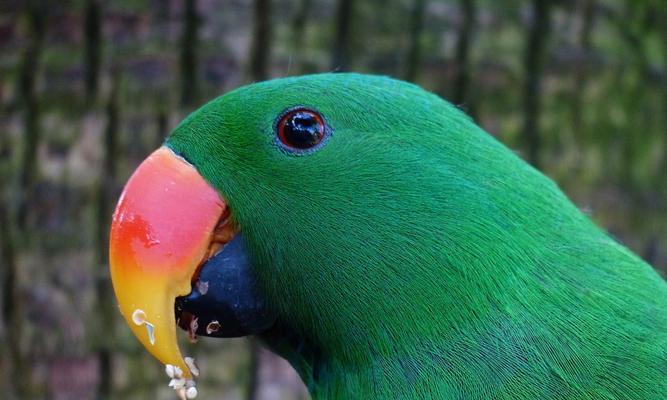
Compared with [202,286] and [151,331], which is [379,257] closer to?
[202,286]

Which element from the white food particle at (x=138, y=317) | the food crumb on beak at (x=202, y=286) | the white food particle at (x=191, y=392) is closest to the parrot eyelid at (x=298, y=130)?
the food crumb on beak at (x=202, y=286)

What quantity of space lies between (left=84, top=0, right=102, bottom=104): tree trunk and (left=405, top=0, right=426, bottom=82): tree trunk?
101 centimetres

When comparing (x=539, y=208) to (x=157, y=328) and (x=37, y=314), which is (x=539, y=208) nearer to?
(x=157, y=328)

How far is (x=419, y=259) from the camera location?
153 centimetres

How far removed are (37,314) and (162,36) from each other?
3.33 ft

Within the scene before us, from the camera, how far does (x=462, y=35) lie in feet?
8.62

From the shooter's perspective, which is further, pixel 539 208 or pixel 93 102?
pixel 93 102

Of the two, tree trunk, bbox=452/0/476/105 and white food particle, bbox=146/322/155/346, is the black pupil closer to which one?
white food particle, bbox=146/322/155/346

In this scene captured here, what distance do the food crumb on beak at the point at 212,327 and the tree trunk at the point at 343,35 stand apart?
1.20m

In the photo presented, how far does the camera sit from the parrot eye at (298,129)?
1.55 meters

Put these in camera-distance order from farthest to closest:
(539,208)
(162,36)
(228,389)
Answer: (228,389), (162,36), (539,208)

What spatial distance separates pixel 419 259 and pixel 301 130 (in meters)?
0.34

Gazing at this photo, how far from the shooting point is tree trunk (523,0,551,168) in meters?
2.66

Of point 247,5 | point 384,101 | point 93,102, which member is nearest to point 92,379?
point 93,102
